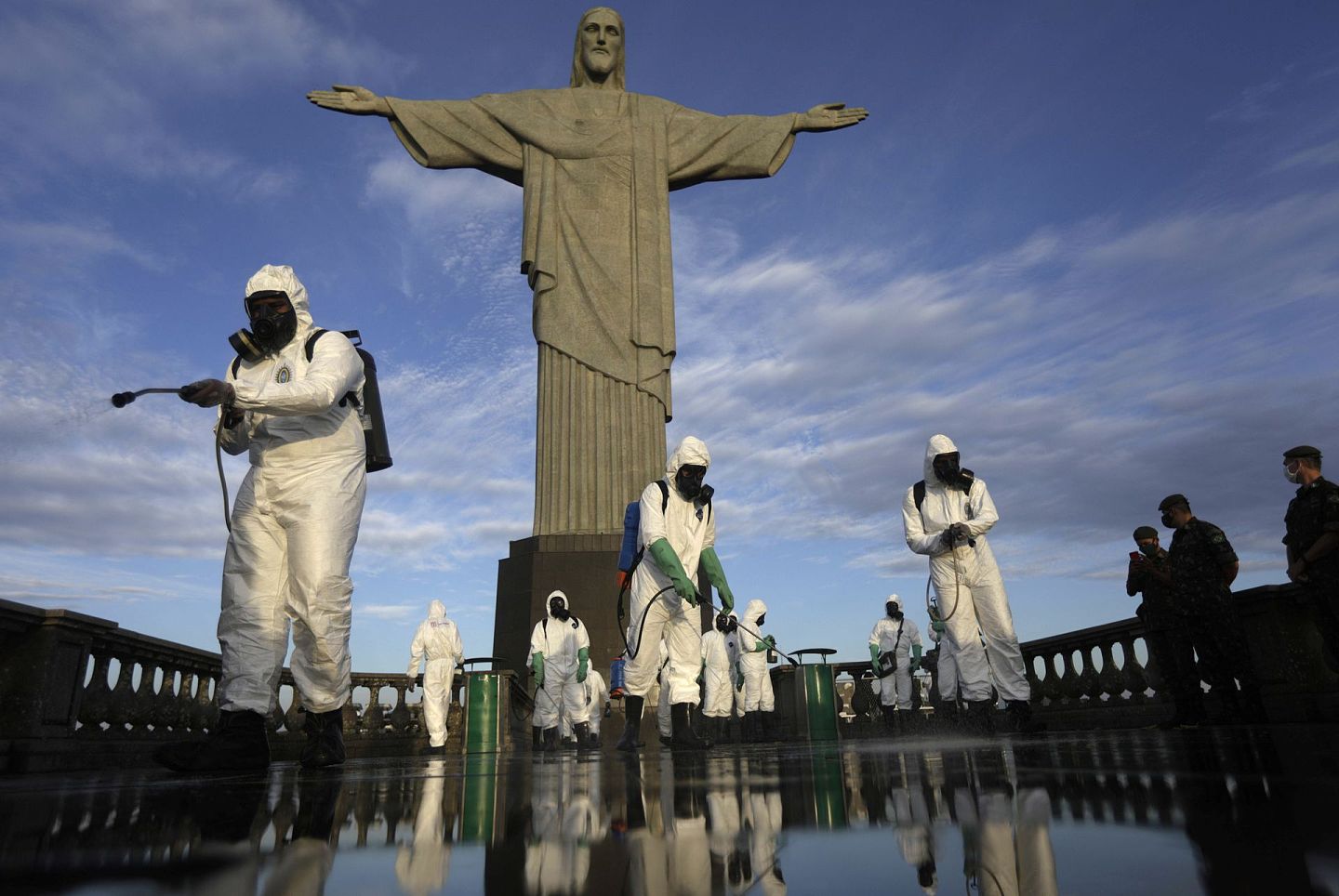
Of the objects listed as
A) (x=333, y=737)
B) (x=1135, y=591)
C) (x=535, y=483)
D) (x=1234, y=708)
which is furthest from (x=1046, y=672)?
(x=333, y=737)

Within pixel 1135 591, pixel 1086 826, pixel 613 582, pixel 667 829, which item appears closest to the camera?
pixel 1086 826

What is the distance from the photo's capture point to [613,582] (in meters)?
12.7

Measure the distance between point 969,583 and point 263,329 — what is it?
5182 mm

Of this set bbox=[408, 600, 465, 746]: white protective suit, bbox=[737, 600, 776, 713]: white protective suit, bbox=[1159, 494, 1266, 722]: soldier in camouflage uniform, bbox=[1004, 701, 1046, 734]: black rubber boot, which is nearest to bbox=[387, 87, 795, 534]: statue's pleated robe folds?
bbox=[408, 600, 465, 746]: white protective suit

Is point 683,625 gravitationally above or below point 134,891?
above

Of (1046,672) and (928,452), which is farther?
(1046,672)

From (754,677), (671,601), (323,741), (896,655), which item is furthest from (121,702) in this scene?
(896,655)

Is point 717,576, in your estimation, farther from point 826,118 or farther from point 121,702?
point 826,118

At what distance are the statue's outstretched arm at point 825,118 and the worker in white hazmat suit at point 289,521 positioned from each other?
12778mm

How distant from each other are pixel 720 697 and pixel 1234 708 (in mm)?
7512

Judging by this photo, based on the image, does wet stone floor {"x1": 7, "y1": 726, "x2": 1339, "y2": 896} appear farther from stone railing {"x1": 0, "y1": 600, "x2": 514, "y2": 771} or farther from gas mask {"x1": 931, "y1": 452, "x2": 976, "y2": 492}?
gas mask {"x1": 931, "y1": 452, "x2": 976, "y2": 492}

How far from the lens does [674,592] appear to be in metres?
6.24

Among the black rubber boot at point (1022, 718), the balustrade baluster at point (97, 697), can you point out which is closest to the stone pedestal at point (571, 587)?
the black rubber boot at point (1022, 718)

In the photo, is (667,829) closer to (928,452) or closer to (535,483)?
(928,452)
